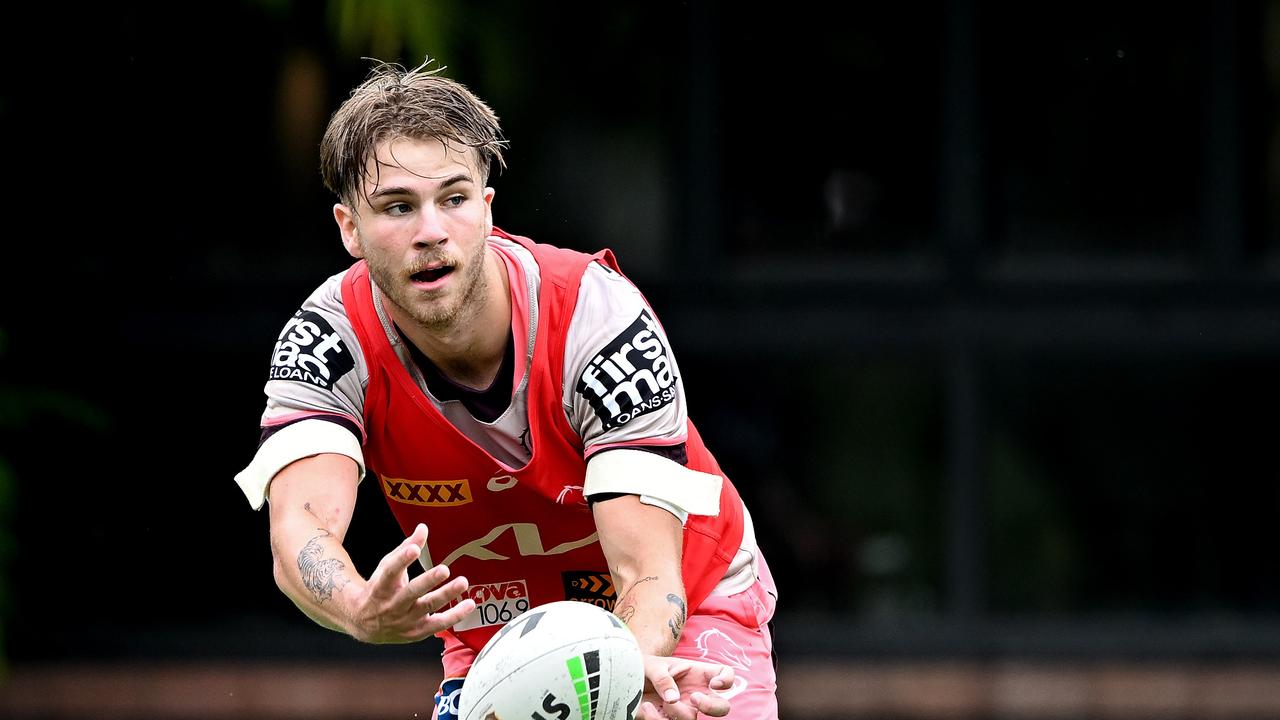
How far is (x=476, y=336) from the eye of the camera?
4426 millimetres

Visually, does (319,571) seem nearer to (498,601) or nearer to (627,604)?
(627,604)

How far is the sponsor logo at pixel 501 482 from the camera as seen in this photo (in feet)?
14.8

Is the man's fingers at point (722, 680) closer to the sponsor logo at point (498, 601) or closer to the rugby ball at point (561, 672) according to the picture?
the rugby ball at point (561, 672)

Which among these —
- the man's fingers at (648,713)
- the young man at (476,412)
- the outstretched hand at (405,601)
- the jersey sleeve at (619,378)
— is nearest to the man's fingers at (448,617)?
the outstretched hand at (405,601)

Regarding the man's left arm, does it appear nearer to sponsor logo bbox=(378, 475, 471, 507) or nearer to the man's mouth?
sponsor logo bbox=(378, 475, 471, 507)

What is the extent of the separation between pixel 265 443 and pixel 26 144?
4.50 meters

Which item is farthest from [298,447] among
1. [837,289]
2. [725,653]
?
[837,289]

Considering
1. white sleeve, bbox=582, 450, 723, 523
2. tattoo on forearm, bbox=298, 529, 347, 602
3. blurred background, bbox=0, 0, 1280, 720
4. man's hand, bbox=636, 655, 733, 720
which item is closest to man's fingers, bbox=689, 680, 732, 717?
man's hand, bbox=636, 655, 733, 720

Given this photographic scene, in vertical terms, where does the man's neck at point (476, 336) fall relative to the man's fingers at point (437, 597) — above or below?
above

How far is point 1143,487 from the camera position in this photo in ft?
27.1

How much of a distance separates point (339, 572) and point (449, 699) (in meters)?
0.94

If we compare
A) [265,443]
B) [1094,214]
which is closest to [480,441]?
[265,443]

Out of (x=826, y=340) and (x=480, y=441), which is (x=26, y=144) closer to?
(x=826, y=340)

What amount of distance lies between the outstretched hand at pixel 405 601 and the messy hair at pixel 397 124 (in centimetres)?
96
